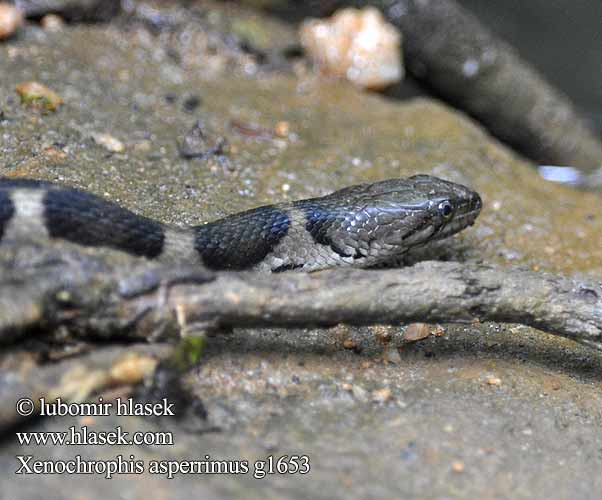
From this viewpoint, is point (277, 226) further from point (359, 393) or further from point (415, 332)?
point (359, 393)

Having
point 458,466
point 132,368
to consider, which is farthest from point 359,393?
point 132,368

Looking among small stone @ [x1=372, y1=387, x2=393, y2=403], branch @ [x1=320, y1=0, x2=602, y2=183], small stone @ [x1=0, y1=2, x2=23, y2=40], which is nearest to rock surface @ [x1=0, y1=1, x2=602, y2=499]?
small stone @ [x1=372, y1=387, x2=393, y2=403]

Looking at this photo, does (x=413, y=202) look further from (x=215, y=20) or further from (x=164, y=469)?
(x=215, y=20)

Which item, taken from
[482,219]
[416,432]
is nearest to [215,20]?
[482,219]

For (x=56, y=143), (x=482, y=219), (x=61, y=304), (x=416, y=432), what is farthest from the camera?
(x=482, y=219)

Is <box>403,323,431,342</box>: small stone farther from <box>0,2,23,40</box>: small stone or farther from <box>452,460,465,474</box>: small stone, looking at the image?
<box>0,2,23,40</box>: small stone

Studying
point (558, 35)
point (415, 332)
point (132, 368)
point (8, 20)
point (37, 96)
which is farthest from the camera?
point (558, 35)

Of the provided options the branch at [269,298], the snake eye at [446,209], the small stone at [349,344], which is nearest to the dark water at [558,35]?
the snake eye at [446,209]
